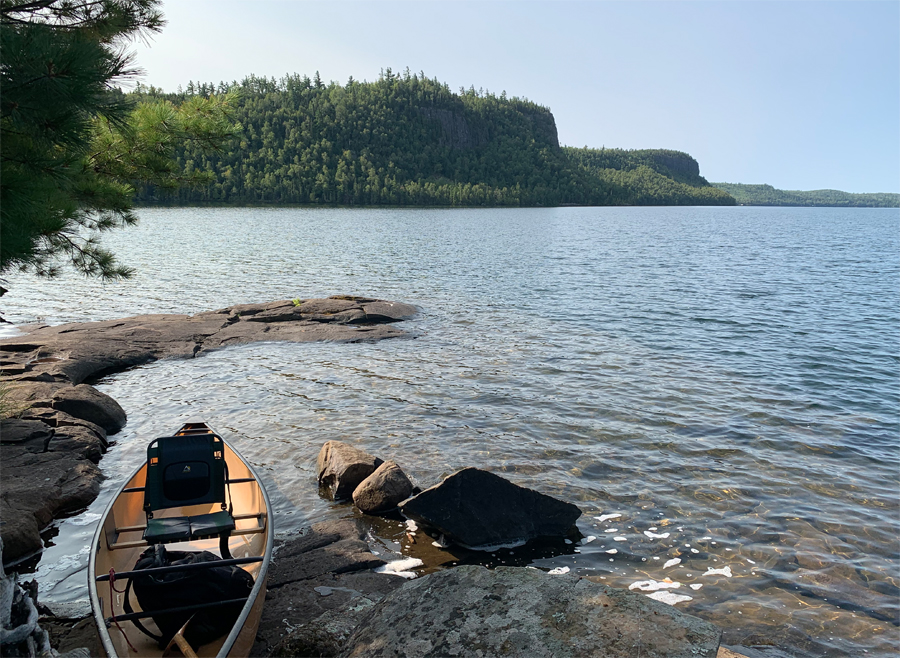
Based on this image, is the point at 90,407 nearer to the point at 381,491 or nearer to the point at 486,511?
the point at 381,491

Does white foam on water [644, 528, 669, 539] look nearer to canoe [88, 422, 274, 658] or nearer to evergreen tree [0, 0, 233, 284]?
canoe [88, 422, 274, 658]

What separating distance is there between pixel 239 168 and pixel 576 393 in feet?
518

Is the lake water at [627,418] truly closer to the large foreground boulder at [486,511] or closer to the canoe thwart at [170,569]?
the large foreground boulder at [486,511]

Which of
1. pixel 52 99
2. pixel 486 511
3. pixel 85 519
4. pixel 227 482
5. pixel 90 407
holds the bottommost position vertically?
pixel 85 519

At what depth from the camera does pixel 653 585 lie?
712 centimetres

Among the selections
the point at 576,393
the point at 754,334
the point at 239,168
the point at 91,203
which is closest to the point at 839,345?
the point at 754,334

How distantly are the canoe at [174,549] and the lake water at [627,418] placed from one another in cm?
81

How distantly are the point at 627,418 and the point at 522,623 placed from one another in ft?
27.2

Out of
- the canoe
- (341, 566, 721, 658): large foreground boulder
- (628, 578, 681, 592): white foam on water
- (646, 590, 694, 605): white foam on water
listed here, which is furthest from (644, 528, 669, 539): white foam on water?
the canoe

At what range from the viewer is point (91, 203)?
10109mm

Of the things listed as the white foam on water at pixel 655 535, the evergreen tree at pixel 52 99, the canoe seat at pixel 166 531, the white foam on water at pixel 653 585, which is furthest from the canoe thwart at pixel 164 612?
the white foam on water at pixel 655 535

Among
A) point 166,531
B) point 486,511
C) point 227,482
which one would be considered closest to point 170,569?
point 166,531

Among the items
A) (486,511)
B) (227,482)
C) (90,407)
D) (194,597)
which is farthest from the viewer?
(90,407)

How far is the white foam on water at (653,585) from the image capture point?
7062 millimetres
